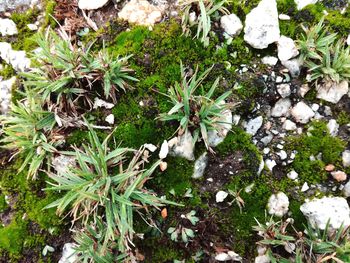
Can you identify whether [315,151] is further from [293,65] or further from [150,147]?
[150,147]

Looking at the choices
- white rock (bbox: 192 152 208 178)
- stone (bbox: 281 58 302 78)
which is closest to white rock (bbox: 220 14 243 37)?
stone (bbox: 281 58 302 78)

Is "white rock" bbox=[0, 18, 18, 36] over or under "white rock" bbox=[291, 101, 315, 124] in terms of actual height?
over

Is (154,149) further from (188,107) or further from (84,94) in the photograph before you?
(84,94)

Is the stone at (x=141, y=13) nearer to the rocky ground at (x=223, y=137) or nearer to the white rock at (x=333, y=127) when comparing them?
the rocky ground at (x=223, y=137)

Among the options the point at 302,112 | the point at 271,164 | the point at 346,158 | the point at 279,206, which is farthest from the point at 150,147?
the point at 346,158

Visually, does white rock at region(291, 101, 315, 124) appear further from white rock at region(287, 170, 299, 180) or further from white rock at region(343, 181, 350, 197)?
white rock at region(343, 181, 350, 197)

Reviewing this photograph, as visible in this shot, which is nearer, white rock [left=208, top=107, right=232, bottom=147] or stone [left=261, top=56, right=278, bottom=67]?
white rock [left=208, top=107, right=232, bottom=147]

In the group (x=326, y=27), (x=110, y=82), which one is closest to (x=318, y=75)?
(x=326, y=27)

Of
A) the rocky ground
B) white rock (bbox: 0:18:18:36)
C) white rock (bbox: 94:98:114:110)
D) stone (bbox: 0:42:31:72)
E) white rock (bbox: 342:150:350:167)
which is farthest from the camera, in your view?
white rock (bbox: 0:18:18:36)
